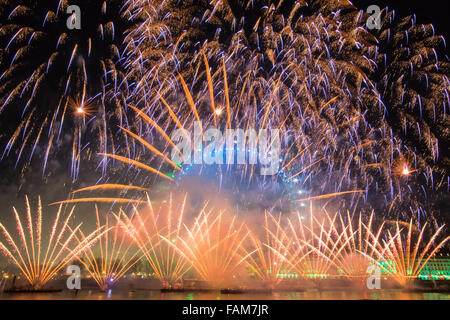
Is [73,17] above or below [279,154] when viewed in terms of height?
above

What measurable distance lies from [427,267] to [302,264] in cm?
3990

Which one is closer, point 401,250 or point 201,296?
point 201,296

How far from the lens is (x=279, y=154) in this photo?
74.6 feet
